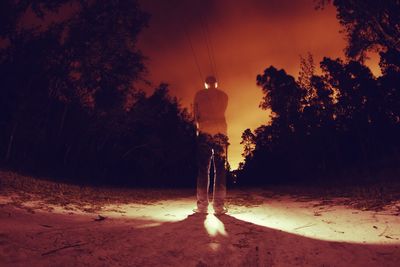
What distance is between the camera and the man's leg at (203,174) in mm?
6410

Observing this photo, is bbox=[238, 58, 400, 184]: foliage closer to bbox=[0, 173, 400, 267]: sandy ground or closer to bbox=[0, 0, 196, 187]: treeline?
bbox=[0, 0, 196, 187]: treeline

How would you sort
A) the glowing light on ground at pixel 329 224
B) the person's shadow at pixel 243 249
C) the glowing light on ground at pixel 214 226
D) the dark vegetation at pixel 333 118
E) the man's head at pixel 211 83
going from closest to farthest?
the person's shadow at pixel 243 249, the glowing light on ground at pixel 329 224, the glowing light on ground at pixel 214 226, the man's head at pixel 211 83, the dark vegetation at pixel 333 118

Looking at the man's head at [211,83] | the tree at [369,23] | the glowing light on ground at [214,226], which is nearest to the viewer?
the glowing light on ground at [214,226]

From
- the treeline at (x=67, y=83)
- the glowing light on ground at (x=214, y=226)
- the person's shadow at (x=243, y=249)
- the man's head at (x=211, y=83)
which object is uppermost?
the treeline at (x=67, y=83)

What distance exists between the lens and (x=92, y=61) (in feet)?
80.0

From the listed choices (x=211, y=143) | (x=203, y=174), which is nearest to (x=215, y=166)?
(x=203, y=174)

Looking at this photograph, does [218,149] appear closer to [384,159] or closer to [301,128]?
[301,128]

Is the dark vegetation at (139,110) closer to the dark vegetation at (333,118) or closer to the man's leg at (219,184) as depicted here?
the dark vegetation at (333,118)

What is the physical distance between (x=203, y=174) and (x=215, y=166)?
33 cm

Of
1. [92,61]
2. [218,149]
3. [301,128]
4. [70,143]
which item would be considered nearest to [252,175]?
[301,128]

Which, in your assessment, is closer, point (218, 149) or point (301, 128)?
point (218, 149)

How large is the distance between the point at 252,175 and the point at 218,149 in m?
50.1

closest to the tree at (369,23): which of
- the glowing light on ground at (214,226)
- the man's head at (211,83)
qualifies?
the man's head at (211,83)

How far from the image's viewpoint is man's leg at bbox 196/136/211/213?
641cm
